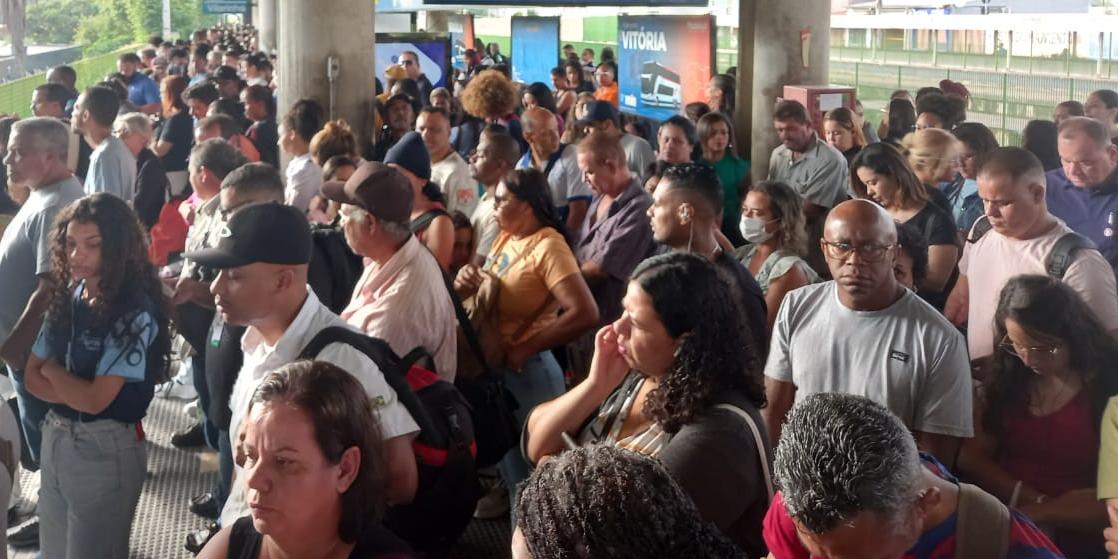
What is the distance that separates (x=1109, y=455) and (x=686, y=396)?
1.28 m

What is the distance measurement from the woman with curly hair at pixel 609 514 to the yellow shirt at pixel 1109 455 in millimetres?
1690

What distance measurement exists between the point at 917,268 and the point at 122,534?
3.36 meters

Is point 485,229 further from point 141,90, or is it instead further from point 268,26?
point 268,26

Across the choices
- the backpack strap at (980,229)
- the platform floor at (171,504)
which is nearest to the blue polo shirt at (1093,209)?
the backpack strap at (980,229)

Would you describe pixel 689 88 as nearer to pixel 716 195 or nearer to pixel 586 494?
pixel 716 195

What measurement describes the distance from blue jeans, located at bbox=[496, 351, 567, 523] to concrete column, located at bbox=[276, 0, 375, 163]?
22.2 feet

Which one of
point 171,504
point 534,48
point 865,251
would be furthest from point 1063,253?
point 534,48

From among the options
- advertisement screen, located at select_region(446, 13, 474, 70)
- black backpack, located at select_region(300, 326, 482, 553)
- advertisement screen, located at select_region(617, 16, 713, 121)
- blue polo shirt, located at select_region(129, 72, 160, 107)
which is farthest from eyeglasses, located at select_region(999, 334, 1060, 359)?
advertisement screen, located at select_region(446, 13, 474, 70)

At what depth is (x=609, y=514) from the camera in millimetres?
2035

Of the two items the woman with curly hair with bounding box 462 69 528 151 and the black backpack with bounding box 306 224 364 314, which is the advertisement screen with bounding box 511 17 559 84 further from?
the black backpack with bounding box 306 224 364 314

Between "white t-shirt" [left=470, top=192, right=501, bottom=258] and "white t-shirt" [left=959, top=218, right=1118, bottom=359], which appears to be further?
"white t-shirt" [left=470, top=192, right=501, bottom=258]

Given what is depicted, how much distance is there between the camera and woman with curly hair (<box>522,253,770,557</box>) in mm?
2979

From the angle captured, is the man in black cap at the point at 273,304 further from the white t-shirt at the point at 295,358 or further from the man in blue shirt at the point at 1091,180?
the man in blue shirt at the point at 1091,180

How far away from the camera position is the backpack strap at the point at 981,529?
106 inches
